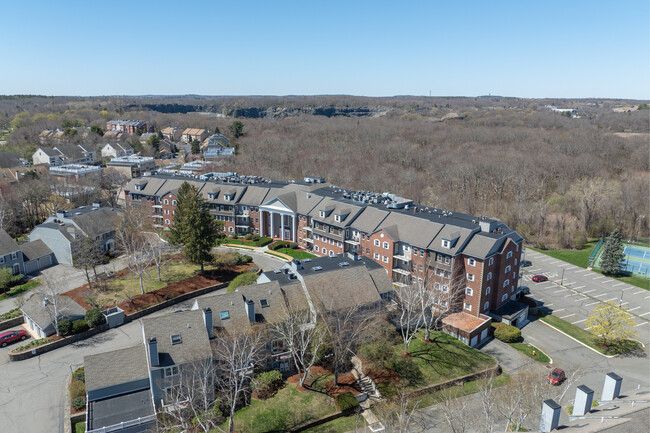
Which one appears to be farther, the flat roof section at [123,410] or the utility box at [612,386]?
the flat roof section at [123,410]

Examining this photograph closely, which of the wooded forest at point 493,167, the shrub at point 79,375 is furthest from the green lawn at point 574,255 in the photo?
the shrub at point 79,375

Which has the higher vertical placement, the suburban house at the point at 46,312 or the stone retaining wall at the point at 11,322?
the suburban house at the point at 46,312

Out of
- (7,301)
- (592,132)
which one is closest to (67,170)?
(7,301)

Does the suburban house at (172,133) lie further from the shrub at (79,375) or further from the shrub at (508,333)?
the shrub at (508,333)

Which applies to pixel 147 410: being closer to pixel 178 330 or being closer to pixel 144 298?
pixel 178 330

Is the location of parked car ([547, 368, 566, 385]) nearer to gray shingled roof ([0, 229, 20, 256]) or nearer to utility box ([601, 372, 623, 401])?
utility box ([601, 372, 623, 401])

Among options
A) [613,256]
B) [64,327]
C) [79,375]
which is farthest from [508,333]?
[64,327]

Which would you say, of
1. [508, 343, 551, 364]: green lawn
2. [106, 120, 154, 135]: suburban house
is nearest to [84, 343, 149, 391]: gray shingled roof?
[508, 343, 551, 364]: green lawn

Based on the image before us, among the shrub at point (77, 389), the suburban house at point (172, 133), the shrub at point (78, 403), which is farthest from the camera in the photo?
the suburban house at point (172, 133)
